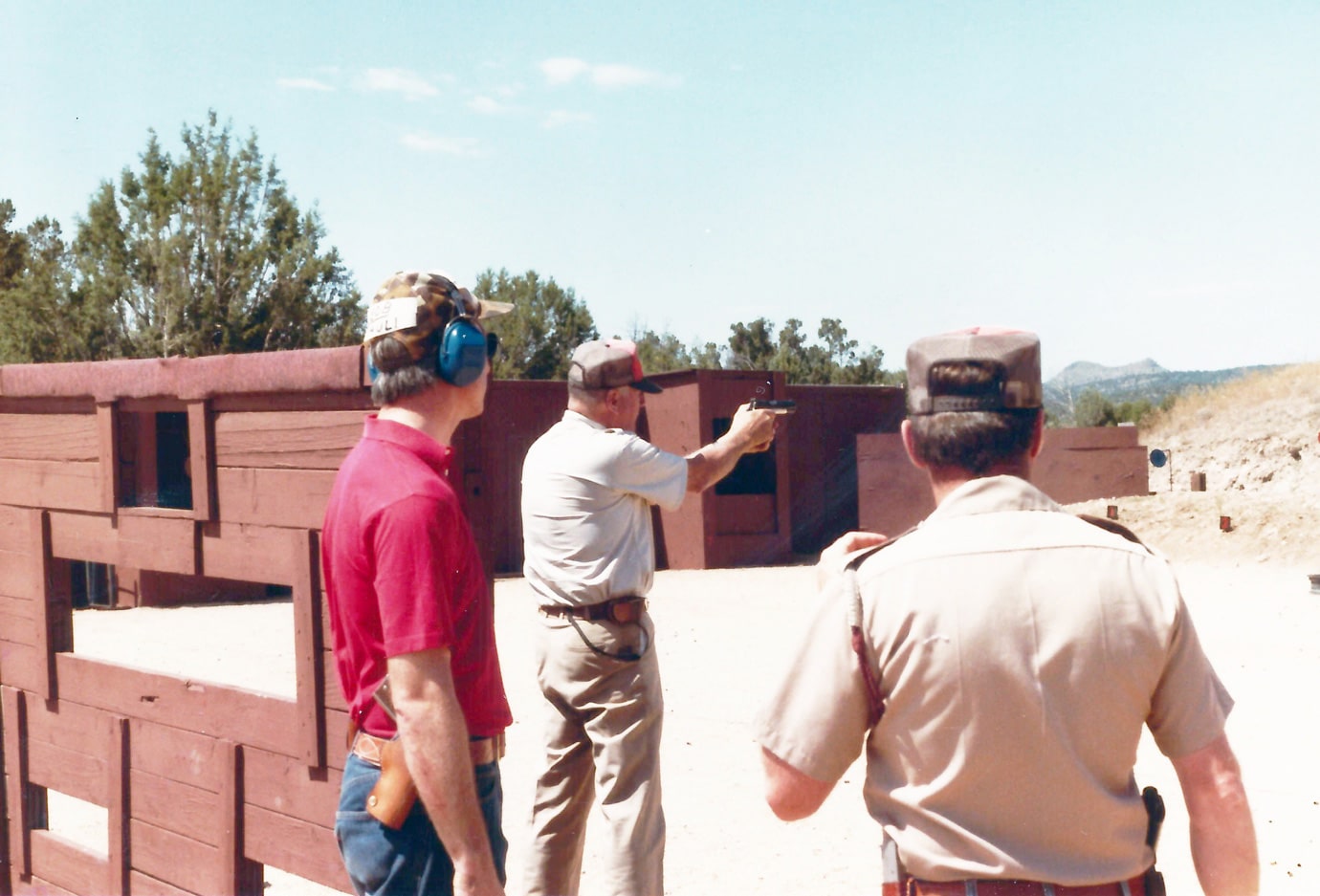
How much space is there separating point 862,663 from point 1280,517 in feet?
58.4

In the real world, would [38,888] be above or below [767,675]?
above

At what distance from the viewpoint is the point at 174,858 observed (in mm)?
3699

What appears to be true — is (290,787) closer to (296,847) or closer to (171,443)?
(296,847)

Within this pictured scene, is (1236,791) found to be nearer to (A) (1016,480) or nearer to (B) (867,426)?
(A) (1016,480)

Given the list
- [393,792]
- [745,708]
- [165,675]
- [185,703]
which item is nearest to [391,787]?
[393,792]

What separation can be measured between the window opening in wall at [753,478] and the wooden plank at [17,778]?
15.6 meters

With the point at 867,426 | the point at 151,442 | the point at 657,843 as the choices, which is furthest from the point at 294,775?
the point at 867,426

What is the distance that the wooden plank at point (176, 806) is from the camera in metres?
3.55

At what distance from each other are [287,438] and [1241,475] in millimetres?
27719

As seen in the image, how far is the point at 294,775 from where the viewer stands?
3258mm

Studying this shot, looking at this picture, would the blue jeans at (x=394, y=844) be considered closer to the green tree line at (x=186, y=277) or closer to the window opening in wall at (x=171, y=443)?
the window opening in wall at (x=171, y=443)

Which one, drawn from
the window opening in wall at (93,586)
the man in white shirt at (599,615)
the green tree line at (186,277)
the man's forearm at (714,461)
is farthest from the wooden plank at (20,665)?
the green tree line at (186,277)

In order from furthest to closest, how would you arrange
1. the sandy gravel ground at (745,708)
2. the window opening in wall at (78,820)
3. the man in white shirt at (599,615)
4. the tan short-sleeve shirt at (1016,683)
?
the window opening in wall at (78,820) < the sandy gravel ground at (745,708) < the man in white shirt at (599,615) < the tan short-sleeve shirt at (1016,683)

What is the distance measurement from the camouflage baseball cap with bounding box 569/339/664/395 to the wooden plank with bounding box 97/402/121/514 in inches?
57.9
